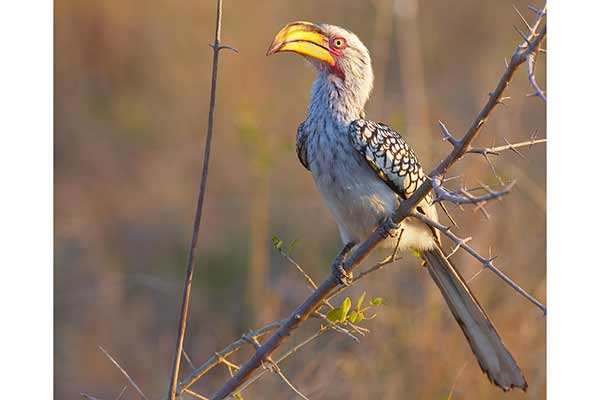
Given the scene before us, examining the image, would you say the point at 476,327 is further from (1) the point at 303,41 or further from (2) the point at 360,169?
(1) the point at 303,41

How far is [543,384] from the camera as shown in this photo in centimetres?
221

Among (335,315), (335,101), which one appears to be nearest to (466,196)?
(335,315)

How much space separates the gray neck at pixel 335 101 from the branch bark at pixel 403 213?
338 mm

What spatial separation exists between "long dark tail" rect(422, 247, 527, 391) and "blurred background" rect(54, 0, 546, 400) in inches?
14.0

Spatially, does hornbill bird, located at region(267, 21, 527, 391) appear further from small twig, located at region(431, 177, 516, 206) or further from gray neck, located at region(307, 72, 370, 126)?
small twig, located at region(431, 177, 516, 206)

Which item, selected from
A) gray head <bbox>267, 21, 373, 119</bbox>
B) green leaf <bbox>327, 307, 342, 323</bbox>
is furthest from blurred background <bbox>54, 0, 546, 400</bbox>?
green leaf <bbox>327, 307, 342, 323</bbox>

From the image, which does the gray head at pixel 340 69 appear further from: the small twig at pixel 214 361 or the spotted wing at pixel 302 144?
the small twig at pixel 214 361

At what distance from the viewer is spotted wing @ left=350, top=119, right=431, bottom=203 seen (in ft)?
5.78

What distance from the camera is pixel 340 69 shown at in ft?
6.08

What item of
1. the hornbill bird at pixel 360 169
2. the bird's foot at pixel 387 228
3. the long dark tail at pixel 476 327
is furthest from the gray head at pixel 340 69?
the long dark tail at pixel 476 327

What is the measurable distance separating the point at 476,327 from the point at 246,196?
2344mm
